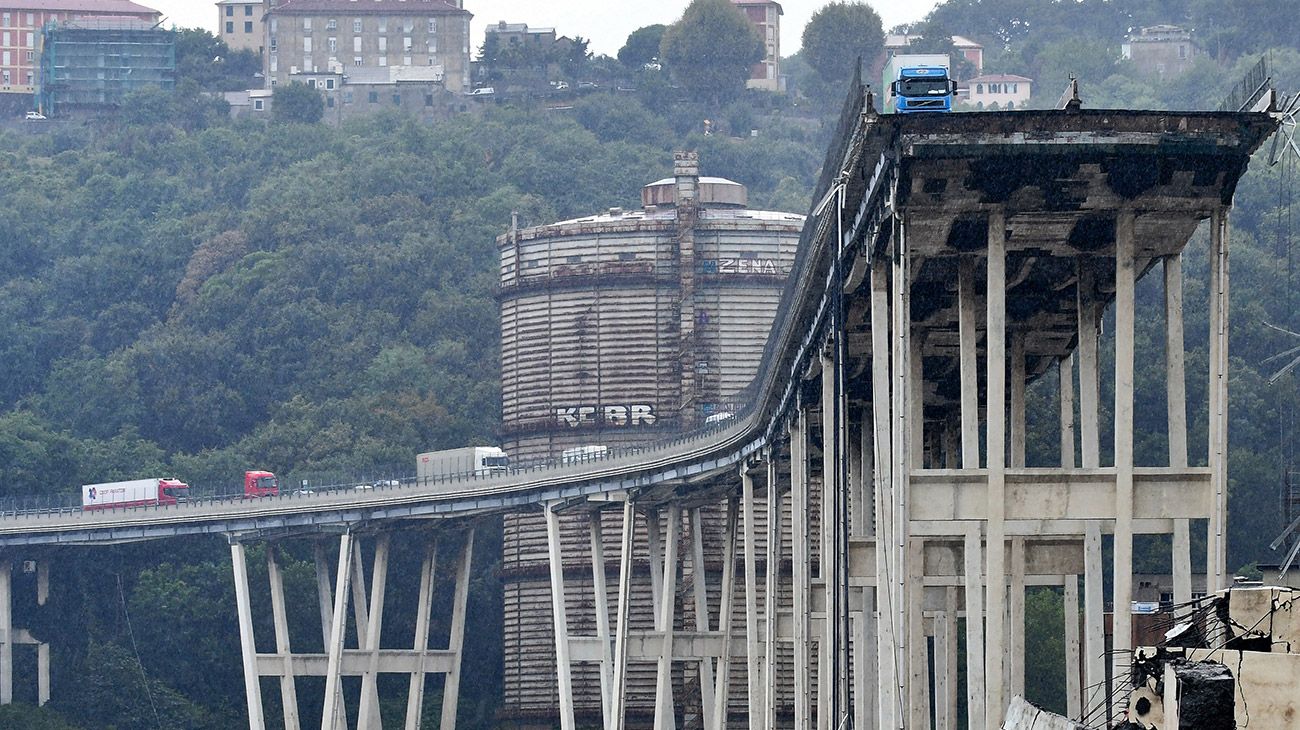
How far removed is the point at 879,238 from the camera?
169ft

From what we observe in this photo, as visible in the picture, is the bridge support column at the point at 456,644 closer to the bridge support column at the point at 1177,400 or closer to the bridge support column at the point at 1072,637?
the bridge support column at the point at 1072,637

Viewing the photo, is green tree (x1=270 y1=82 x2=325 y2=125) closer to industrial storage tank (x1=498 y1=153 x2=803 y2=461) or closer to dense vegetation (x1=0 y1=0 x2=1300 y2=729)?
dense vegetation (x1=0 y1=0 x2=1300 y2=729)

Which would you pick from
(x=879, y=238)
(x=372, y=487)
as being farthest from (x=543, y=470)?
(x=879, y=238)

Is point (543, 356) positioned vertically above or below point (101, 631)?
above

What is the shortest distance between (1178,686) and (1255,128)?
22383 mm

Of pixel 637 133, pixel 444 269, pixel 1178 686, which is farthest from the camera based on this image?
pixel 637 133

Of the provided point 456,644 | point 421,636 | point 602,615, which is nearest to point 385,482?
point 421,636

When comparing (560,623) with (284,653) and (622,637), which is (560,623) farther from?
(284,653)

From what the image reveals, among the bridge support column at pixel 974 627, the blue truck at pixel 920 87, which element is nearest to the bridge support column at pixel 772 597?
the bridge support column at pixel 974 627

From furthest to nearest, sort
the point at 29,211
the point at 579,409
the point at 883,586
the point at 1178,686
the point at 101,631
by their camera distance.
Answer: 1. the point at 29,211
2. the point at 101,631
3. the point at 579,409
4. the point at 883,586
5. the point at 1178,686

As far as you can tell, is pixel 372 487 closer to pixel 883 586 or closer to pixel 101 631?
pixel 101 631

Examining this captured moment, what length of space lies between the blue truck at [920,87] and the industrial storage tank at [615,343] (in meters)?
65.2

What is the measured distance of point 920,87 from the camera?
48.6m

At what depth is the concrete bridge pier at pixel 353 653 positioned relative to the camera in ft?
344
